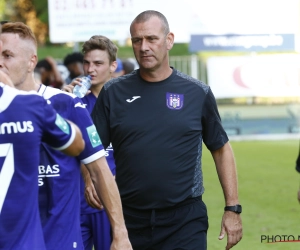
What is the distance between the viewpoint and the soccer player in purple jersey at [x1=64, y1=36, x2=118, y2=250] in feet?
24.1

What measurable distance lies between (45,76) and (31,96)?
34.5 ft

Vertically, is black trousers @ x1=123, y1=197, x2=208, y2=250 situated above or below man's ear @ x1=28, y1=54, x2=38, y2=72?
below

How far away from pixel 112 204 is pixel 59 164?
0.48 m

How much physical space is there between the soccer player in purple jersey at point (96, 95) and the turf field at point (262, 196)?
3162 millimetres

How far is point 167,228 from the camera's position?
606 centimetres

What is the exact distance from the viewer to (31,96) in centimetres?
399

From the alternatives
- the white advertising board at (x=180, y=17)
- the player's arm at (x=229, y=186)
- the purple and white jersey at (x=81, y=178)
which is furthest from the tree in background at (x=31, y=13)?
the player's arm at (x=229, y=186)

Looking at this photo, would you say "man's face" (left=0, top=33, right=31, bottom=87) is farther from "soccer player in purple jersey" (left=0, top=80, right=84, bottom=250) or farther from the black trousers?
the black trousers

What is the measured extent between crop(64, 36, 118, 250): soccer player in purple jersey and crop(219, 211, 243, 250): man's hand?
4.51 ft

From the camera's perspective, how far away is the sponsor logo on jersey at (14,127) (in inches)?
155

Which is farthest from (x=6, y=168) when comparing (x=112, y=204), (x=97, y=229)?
(x=97, y=229)

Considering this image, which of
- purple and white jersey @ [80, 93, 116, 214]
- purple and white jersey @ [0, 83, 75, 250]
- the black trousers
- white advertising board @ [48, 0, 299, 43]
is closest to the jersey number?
purple and white jersey @ [0, 83, 75, 250]

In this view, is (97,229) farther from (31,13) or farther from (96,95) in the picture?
(31,13)

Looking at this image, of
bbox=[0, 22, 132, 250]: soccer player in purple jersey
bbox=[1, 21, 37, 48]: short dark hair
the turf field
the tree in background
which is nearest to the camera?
bbox=[0, 22, 132, 250]: soccer player in purple jersey
